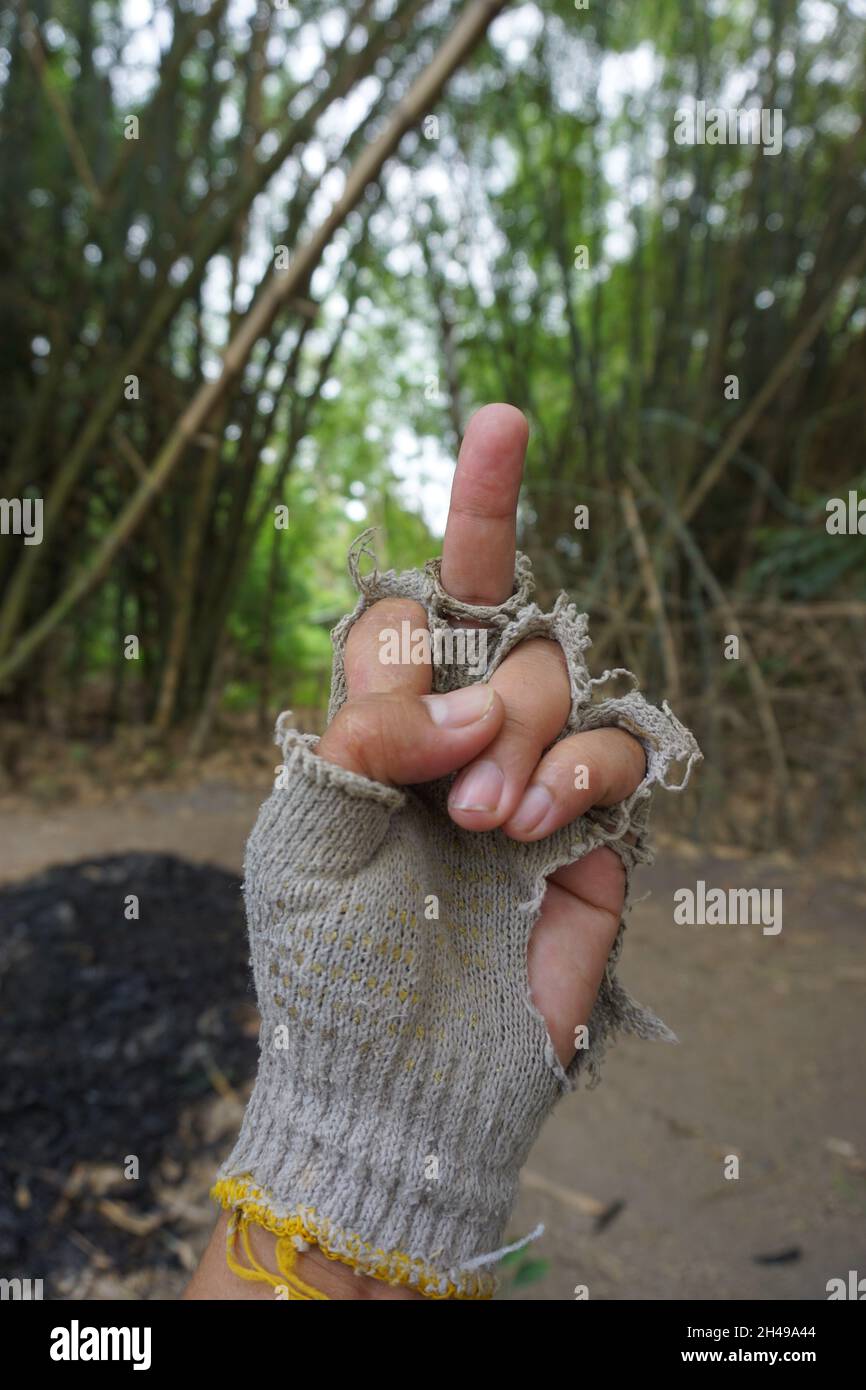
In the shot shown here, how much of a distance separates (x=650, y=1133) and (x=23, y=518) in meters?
2.09

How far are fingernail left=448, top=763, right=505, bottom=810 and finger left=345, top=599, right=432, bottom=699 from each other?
0.18 feet

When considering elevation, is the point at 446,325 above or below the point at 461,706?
above

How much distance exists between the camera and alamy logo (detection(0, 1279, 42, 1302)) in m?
1.04

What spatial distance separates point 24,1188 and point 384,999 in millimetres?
925

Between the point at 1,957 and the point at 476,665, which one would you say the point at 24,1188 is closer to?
the point at 1,957

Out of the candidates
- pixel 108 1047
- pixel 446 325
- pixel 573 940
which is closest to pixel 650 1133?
pixel 108 1047

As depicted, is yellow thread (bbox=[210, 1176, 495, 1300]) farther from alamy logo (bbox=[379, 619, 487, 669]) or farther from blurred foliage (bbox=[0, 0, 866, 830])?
blurred foliage (bbox=[0, 0, 866, 830])

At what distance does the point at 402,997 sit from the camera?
0.53 meters

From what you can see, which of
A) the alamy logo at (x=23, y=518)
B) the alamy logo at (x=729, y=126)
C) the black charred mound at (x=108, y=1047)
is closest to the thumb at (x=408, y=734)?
the black charred mound at (x=108, y=1047)

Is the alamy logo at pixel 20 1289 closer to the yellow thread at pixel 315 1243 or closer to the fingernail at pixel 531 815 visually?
the yellow thread at pixel 315 1243

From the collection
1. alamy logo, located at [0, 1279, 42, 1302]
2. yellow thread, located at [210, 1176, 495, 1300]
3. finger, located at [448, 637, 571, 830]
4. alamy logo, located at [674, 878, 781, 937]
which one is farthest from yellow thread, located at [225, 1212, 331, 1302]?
alamy logo, located at [674, 878, 781, 937]

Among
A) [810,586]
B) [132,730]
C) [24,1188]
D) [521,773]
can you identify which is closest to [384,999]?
[521,773]

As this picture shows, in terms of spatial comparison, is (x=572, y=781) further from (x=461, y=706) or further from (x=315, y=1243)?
(x=315, y=1243)

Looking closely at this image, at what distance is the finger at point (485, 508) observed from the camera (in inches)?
21.1
